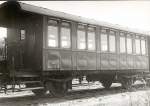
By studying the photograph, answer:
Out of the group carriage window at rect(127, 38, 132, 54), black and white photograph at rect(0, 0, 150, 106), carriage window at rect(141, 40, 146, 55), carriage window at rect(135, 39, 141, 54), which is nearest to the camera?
black and white photograph at rect(0, 0, 150, 106)

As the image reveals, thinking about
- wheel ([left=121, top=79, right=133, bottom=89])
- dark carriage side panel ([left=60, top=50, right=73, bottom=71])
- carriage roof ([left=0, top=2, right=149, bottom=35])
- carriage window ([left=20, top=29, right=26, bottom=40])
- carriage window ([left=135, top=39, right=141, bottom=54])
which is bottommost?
wheel ([left=121, top=79, right=133, bottom=89])

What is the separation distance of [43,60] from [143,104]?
4037 mm

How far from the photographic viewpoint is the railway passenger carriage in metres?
10.2

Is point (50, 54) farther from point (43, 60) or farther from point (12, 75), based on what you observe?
point (12, 75)

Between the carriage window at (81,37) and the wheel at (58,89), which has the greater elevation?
the carriage window at (81,37)

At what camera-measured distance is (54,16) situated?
415 inches

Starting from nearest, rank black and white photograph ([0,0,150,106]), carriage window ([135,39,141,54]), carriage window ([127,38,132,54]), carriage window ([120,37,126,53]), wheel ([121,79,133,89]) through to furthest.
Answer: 1. black and white photograph ([0,0,150,106])
2. carriage window ([120,37,126,53])
3. carriage window ([127,38,132,54])
4. wheel ([121,79,133,89])
5. carriage window ([135,39,141,54])

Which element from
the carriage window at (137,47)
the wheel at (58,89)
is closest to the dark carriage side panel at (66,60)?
the wheel at (58,89)

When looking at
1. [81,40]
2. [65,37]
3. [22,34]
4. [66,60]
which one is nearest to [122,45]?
[81,40]

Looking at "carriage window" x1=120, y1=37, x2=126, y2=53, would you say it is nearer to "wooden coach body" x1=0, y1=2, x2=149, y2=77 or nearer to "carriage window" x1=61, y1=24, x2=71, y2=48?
"wooden coach body" x1=0, y1=2, x2=149, y2=77

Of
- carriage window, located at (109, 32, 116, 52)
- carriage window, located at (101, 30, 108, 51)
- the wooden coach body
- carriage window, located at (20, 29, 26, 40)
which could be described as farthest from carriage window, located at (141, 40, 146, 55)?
carriage window, located at (20, 29, 26, 40)

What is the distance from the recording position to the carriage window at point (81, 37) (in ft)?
38.1

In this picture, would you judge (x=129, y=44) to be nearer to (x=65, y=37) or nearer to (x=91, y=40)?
(x=91, y=40)

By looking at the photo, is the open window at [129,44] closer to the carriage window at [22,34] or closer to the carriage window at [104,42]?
the carriage window at [104,42]
